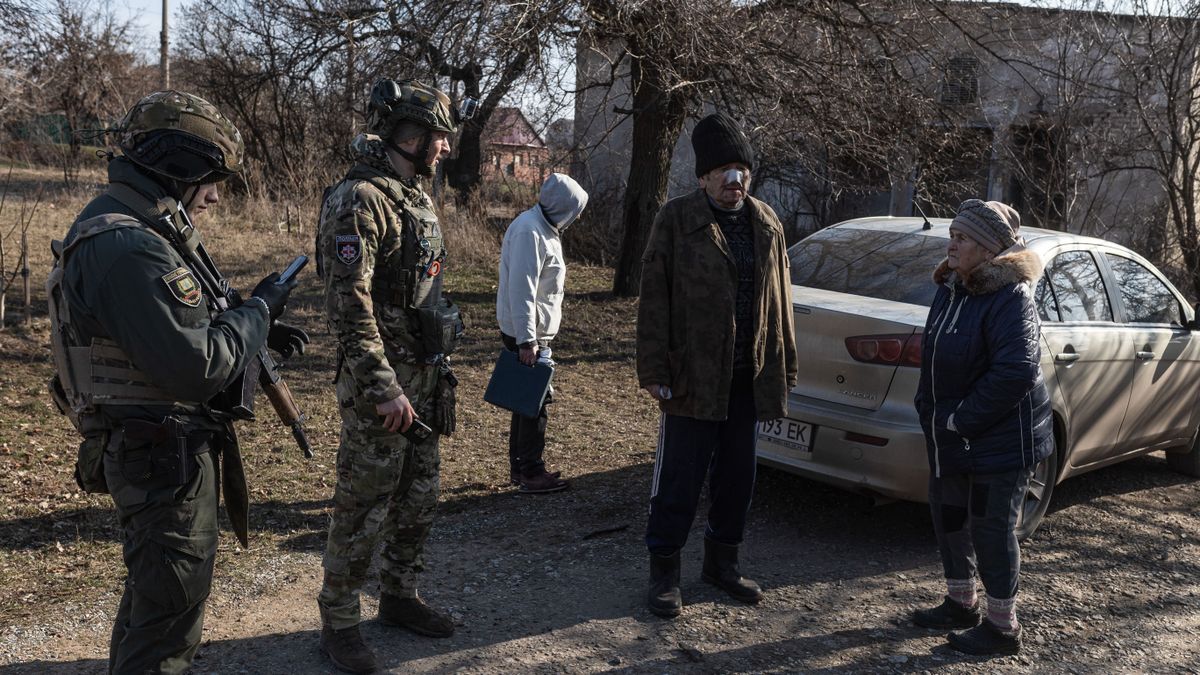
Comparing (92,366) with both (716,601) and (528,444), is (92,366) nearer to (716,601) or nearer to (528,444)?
(716,601)

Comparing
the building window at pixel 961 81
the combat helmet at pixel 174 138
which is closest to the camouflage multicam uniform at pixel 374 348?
the combat helmet at pixel 174 138

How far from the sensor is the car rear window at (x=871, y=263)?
5.11 metres

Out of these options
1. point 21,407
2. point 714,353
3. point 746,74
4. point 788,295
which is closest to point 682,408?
point 714,353

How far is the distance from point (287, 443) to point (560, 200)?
245 cm

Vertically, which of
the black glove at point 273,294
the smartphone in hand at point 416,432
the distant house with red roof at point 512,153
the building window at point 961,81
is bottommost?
the smartphone in hand at point 416,432

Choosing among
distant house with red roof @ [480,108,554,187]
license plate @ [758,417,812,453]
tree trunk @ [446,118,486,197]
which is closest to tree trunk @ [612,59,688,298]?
distant house with red roof @ [480,108,554,187]

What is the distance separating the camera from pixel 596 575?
14.9 feet

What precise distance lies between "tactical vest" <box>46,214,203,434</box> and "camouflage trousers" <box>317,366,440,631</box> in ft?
2.75

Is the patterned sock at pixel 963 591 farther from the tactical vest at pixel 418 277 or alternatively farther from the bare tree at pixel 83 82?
the bare tree at pixel 83 82

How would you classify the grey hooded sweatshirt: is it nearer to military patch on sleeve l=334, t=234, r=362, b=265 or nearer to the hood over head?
the hood over head

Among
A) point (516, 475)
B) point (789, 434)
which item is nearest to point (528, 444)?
point (516, 475)

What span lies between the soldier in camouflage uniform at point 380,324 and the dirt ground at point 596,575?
459mm

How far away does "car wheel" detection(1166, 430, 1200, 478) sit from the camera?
6.58 metres

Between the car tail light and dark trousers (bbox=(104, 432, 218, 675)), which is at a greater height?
the car tail light
